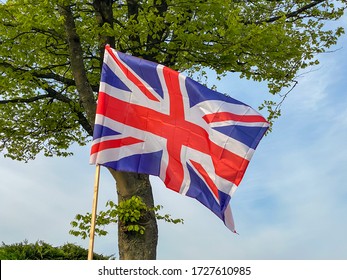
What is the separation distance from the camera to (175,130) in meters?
8.74

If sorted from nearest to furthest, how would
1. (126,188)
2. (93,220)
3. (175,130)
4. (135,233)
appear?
(93,220) → (175,130) → (135,233) → (126,188)

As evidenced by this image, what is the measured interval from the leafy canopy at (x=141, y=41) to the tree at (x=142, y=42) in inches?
1.2

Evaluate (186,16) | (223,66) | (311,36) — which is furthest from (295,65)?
(186,16)

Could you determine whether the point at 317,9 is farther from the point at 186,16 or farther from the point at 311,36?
the point at 186,16

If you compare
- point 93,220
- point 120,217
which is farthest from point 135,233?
point 93,220

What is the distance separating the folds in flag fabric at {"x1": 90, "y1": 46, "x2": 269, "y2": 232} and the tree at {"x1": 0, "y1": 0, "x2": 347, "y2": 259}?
436 cm

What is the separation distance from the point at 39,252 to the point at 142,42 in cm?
694

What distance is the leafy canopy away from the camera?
43.4ft

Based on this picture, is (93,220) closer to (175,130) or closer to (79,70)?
(175,130)

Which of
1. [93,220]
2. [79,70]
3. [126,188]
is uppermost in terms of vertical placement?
[79,70]

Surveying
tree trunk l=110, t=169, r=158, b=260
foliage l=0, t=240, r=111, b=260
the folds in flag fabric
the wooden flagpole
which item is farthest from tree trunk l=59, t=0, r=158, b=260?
the wooden flagpole

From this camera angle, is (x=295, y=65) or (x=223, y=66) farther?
(x=295, y=65)

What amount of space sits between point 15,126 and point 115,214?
8.95 metres
